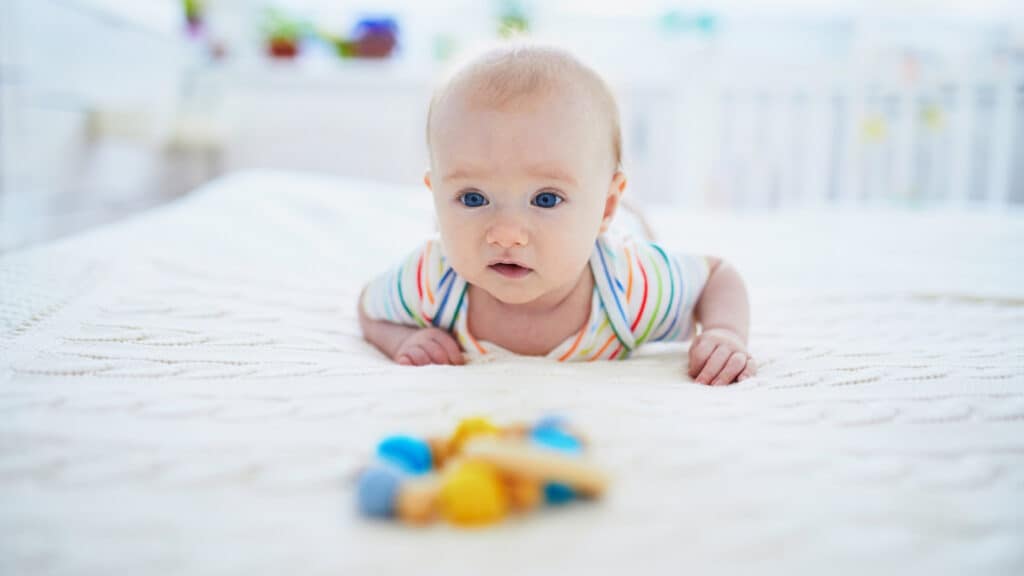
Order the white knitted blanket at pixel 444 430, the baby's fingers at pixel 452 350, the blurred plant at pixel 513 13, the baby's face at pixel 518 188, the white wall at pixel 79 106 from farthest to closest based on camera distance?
the blurred plant at pixel 513 13 < the white wall at pixel 79 106 < the baby's fingers at pixel 452 350 < the baby's face at pixel 518 188 < the white knitted blanket at pixel 444 430

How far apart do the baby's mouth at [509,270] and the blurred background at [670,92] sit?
78.1 inches

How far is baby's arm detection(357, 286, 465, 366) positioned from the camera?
917 millimetres

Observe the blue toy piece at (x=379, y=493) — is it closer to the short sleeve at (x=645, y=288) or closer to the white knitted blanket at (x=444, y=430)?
the white knitted blanket at (x=444, y=430)

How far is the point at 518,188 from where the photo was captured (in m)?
0.83

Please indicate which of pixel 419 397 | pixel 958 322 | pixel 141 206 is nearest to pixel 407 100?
pixel 141 206

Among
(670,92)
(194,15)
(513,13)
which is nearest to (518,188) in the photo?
(670,92)

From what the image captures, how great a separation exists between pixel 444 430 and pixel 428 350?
0.95 ft

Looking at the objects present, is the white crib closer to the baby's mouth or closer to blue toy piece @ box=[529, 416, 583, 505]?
the baby's mouth

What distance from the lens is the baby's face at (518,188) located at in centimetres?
82

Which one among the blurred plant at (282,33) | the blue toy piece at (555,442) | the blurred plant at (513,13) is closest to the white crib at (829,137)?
the blurred plant at (513,13)

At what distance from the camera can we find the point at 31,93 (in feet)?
A: 6.31

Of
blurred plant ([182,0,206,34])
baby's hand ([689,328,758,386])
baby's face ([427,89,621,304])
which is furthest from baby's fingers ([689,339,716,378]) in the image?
blurred plant ([182,0,206,34])

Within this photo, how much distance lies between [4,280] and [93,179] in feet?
4.90

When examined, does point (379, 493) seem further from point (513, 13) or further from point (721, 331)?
point (513, 13)
